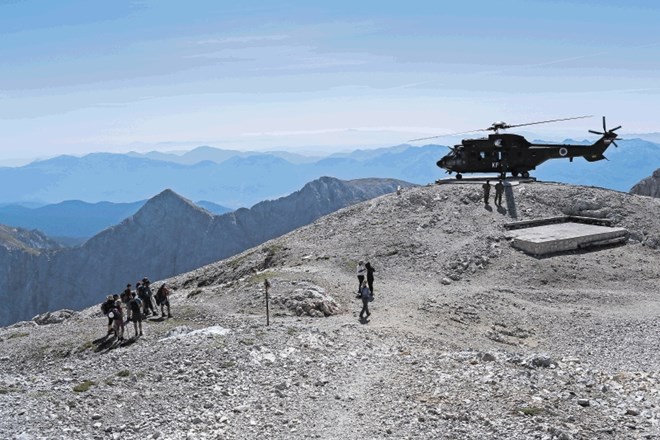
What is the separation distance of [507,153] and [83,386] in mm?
39538

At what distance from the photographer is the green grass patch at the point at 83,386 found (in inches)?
760

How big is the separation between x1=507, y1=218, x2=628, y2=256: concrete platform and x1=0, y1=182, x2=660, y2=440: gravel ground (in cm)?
82

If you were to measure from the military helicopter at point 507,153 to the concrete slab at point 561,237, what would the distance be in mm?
7729

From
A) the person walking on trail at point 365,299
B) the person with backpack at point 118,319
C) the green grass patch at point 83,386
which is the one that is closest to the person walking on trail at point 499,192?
the person walking on trail at point 365,299

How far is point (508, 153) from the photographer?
161 ft

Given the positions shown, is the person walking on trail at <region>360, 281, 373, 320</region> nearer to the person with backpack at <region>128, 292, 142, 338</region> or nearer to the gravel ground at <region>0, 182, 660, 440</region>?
the gravel ground at <region>0, 182, 660, 440</region>

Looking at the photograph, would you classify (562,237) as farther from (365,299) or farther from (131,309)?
(131,309)

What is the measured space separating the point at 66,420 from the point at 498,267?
28.3 metres

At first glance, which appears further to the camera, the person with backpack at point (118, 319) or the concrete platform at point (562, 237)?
the concrete platform at point (562, 237)

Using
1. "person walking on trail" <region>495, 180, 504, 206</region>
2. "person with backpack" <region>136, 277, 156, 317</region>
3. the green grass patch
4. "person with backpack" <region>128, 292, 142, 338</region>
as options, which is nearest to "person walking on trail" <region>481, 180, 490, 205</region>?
"person walking on trail" <region>495, 180, 504, 206</region>

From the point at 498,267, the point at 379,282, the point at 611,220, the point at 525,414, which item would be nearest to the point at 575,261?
the point at 498,267

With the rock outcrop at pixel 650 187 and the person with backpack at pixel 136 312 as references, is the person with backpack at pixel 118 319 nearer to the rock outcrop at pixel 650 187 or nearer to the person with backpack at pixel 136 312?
the person with backpack at pixel 136 312

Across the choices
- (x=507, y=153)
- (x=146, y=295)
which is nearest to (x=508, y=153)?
(x=507, y=153)

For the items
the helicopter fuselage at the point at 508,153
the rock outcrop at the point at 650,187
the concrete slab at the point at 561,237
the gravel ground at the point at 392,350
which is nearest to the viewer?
the gravel ground at the point at 392,350
